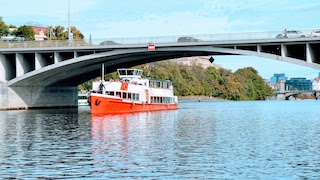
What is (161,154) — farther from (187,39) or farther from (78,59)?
(78,59)

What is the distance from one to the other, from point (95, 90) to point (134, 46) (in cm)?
695

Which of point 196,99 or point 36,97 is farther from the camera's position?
point 196,99

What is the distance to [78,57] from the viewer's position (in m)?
81.9

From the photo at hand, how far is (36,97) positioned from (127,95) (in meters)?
21.4

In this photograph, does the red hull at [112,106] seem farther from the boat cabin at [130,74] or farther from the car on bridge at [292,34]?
the car on bridge at [292,34]

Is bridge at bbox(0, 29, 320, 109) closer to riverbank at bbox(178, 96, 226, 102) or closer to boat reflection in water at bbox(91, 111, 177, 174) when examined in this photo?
boat reflection in water at bbox(91, 111, 177, 174)

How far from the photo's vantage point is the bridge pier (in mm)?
88875

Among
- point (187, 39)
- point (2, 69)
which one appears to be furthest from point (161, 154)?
point (2, 69)

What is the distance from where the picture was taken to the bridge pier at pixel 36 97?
88.9m

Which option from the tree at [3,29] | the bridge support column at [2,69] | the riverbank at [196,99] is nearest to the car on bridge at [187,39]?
the bridge support column at [2,69]

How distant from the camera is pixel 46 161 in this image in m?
29.0

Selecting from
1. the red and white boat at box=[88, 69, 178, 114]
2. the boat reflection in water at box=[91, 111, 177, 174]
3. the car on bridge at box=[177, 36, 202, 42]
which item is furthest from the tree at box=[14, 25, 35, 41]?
the boat reflection in water at box=[91, 111, 177, 174]

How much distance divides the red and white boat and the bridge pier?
14622 millimetres

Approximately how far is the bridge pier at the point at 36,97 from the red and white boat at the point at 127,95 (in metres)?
14.6
